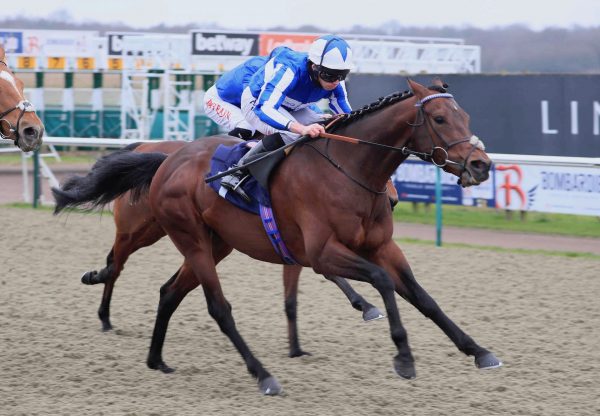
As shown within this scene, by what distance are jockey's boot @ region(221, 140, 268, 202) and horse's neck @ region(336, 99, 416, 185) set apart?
1.82 ft

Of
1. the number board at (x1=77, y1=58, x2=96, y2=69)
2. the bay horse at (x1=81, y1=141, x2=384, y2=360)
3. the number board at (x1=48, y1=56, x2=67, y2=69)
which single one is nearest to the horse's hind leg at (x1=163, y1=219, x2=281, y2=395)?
the bay horse at (x1=81, y1=141, x2=384, y2=360)

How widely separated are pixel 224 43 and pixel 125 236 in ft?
53.2

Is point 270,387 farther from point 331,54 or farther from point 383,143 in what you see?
point 331,54

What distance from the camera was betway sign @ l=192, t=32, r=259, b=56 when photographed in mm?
22094

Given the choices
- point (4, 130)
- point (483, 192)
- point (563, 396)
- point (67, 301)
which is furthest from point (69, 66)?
point (563, 396)

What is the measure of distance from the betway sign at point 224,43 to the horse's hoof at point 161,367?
16.9 m

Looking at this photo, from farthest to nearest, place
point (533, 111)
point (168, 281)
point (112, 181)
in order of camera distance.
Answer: point (533, 111) < point (112, 181) < point (168, 281)

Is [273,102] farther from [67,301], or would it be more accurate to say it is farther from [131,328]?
[67,301]

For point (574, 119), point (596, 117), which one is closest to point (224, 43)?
point (574, 119)

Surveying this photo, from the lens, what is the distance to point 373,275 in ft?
15.8

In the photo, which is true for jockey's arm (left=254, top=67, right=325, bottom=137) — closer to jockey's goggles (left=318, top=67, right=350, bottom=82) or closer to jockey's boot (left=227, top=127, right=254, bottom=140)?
jockey's goggles (left=318, top=67, right=350, bottom=82)

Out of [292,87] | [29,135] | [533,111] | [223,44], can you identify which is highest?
[223,44]

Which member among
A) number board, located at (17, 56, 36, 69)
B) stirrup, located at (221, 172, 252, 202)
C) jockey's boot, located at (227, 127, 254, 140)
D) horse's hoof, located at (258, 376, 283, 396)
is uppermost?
number board, located at (17, 56, 36, 69)

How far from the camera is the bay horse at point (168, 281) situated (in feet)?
18.7
